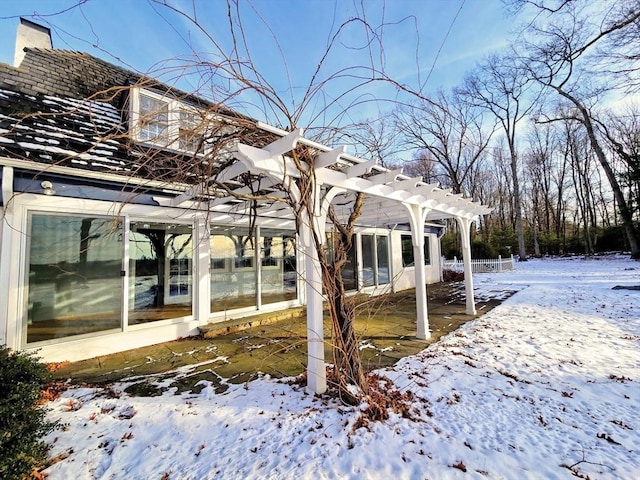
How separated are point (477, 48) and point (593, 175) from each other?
1198 inches

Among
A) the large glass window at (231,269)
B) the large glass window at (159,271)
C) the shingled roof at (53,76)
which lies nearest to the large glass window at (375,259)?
the large glass window at (231,269)

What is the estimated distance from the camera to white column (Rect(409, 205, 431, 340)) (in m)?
4.70

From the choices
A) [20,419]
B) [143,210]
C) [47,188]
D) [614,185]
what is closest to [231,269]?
[143,210]

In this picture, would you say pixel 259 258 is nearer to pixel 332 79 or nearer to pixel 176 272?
pixel 176 272

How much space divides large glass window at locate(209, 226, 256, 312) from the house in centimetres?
2

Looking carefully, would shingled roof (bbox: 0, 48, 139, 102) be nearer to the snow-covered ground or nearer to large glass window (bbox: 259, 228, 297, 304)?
large glass window (bbox: 259, 228, 297, 304)

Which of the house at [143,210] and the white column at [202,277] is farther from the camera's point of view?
the white column at [202,277]

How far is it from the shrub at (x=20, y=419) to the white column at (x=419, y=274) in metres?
4.44

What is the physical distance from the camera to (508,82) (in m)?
18.1

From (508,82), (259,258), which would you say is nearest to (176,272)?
(259,258)

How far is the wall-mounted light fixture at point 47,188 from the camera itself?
12.0 feet

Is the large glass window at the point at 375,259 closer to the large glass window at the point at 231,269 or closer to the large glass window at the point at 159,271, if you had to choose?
the large glass window at the point at 231,269

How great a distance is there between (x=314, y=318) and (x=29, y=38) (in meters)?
8.37

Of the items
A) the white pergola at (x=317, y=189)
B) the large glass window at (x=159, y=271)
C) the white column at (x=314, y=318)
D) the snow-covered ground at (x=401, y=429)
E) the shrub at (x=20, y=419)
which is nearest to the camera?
the shrub at (x=20, y=419)
